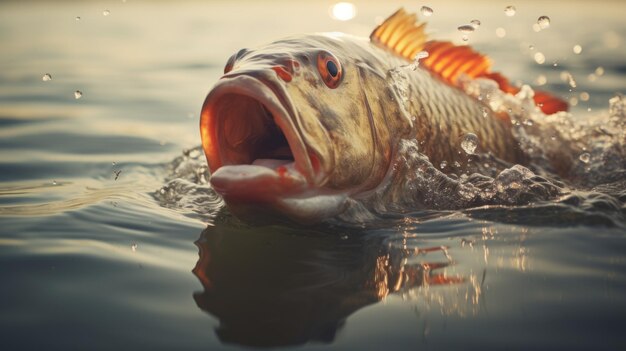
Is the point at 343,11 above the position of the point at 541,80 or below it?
above

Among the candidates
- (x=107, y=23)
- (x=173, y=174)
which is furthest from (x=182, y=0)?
(x=173, y=174)

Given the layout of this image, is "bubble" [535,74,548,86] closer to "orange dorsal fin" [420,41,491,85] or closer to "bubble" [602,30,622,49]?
"bubble" [602,30,622,49]

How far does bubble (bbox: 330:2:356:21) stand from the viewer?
20856mm

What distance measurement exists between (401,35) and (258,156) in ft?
4.24

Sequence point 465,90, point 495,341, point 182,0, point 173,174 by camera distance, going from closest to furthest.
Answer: point 495,341
point 465,90
point 173,174
point 182,0

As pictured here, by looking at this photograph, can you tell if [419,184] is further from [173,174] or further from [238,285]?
[173,174]

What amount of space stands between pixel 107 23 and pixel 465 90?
14298 millimetres

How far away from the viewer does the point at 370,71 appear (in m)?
3.41

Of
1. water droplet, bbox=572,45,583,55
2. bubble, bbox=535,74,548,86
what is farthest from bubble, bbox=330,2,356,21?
bubble, bbox=535,74,548,86

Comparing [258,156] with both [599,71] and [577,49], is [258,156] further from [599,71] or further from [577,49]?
[577,49]

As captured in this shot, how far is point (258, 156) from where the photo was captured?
126 inches

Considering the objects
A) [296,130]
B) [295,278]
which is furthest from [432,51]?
[295,278]

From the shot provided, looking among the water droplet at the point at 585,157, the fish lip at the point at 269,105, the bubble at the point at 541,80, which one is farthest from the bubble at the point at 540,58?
the fish lip at the point at 269,105

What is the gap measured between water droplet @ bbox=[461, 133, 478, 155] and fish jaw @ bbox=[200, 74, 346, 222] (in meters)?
1.04
